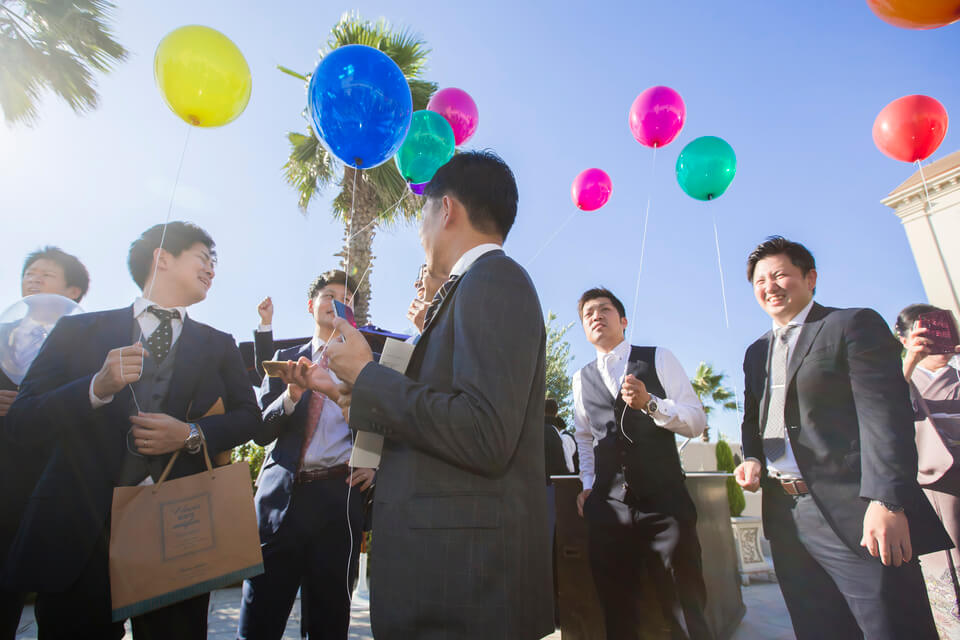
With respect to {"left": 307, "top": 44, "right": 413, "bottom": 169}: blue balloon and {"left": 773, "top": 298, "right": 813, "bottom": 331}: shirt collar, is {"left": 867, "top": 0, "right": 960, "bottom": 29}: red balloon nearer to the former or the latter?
{"left": 773, "top": 298, "right": 813, "bottom": 331}: shirt collar

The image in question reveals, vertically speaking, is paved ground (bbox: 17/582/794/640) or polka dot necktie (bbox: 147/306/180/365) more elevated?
polka dot necktie (bbox: 147/306/180/365)

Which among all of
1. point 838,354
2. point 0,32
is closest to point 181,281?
point 838,354

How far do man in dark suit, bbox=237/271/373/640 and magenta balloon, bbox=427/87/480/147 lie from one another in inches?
95.1

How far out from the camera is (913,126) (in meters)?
3.28

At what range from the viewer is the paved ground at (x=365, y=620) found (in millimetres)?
3625

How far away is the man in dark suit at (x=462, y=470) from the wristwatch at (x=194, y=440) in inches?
34.2

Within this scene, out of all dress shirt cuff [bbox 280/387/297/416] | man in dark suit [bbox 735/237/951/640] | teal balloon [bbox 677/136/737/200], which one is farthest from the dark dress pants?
teal balloon [bbox 677/136/737/200]

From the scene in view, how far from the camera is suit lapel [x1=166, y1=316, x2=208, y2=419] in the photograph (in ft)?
5.95

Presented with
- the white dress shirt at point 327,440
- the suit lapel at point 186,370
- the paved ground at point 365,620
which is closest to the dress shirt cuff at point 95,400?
the suit lapel at point 186,370

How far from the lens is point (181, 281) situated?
2031 millimetres

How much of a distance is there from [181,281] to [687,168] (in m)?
3.29

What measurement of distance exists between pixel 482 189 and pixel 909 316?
3434 mm

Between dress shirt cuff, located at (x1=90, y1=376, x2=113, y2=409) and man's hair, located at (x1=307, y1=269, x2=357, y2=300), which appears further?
man's hair, located at (x1=307, y1=269, x2=357, y2=300)

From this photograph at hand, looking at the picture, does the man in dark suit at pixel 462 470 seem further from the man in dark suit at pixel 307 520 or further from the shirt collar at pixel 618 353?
A: the shirt collar at pixel 618 353
